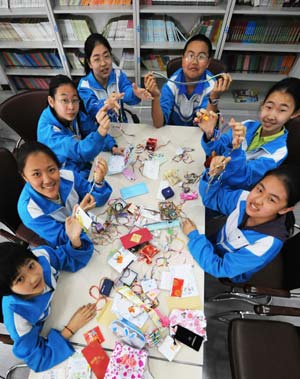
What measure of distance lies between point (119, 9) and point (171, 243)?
2451 millimetres

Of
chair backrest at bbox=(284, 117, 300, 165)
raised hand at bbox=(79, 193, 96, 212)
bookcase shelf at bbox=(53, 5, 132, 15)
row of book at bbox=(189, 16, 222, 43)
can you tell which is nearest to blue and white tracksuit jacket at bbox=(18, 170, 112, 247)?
raised hand at bbox=(79, 193, 96, 212)

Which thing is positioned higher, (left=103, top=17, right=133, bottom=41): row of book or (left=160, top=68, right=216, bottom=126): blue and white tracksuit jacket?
(left=103, top=17, right=133, bottom=41): row of book

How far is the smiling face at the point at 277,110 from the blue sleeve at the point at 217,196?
556 millimetres

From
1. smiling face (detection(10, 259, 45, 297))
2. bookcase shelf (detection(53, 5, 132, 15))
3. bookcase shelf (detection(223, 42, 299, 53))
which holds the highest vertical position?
bookcase shelf (detection(53, 5, 132, 15))

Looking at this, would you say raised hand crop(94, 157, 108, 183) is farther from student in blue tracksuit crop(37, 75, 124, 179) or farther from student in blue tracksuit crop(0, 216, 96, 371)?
student in blue tracksuit crop(0, 216, 96, 371)

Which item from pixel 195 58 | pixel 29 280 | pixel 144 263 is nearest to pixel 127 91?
pixel 195 58

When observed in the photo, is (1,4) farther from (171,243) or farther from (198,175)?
(171,243)

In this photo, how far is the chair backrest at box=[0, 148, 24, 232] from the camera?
1.71 metres

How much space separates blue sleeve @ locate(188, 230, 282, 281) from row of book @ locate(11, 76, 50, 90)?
3.11 metres

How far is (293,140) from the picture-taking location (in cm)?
215

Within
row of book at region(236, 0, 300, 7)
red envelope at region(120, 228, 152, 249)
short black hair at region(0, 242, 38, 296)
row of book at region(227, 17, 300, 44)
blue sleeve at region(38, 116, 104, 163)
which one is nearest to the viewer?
short black hair at region(0, 242, 38, 296)

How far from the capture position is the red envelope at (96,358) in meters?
1.16

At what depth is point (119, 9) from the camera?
269 cm

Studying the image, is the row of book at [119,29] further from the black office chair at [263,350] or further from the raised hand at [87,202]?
the black office chair at [263,350]
